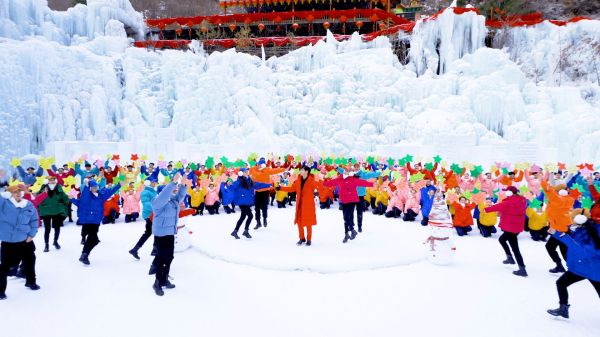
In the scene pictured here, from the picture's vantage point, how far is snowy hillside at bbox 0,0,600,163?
1585cm

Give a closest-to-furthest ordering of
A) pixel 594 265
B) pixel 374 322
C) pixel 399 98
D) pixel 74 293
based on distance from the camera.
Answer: pixel 594 265 → pixel 374 322 → pixel 74 293 → pixel 399 98

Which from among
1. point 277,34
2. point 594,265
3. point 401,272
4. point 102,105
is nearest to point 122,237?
point 401,272

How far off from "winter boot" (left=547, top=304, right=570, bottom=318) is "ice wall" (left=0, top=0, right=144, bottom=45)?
23.2 meters

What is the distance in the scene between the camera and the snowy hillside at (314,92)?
15.9 m

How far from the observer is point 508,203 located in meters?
4.98

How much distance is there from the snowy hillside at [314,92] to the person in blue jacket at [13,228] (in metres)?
12.3

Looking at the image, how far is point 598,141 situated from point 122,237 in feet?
51.8

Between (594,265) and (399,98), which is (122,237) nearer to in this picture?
(594,265)

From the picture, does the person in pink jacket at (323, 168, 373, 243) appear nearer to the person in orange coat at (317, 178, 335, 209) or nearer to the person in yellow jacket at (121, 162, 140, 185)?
the person in orange coat at (317, 178, 335, 209)

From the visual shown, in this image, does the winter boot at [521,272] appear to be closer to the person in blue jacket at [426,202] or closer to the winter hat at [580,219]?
the winter hat at [580,219]

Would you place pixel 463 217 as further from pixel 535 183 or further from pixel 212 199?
pixel 212 199

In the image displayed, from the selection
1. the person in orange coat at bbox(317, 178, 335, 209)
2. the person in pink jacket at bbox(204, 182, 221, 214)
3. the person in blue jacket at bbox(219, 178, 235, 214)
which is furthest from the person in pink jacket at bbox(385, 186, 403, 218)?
the person in pink jacket at bbox(204, 182, 221, 214)

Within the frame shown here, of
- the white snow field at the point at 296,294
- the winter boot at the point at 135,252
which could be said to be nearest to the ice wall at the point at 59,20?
the white snow field at the point at 296,294

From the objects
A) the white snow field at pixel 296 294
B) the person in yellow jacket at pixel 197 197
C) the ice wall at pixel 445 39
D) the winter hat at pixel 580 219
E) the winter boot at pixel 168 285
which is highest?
the ice wall at pixel 445 39
